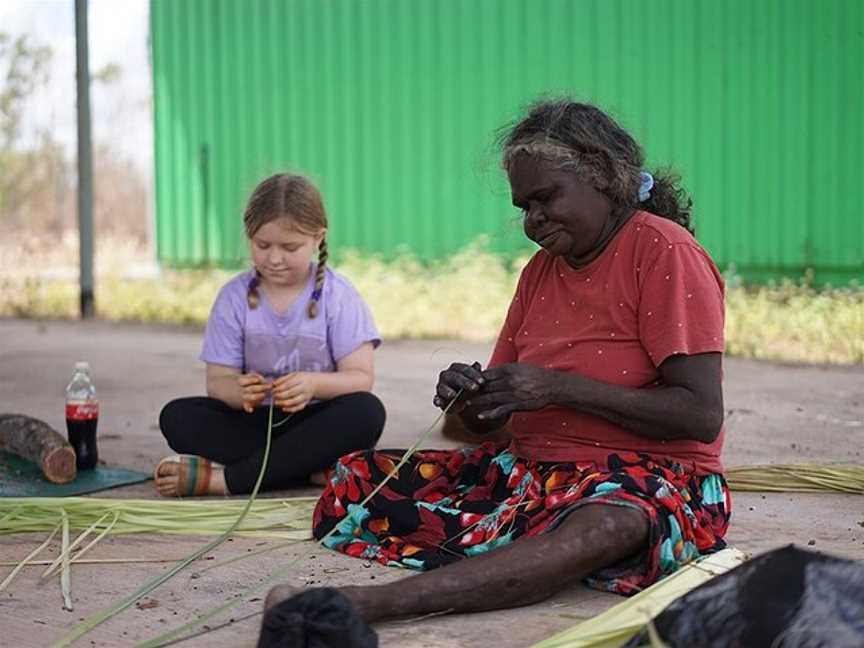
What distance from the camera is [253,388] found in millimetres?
3867

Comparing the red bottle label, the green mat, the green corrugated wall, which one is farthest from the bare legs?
the green corrugated wall

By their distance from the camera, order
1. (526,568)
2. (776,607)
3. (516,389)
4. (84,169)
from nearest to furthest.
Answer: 1. (776,607)
2. (526,568)
3. (516,389)
4. (84,169)

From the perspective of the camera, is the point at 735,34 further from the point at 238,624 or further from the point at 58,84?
the point at 58,84

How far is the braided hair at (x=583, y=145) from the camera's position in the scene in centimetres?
293

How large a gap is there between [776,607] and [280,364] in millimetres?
2379

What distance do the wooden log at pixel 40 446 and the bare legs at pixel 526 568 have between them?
79.7 inches

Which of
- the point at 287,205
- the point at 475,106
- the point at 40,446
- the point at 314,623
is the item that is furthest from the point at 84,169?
the point at 314,623

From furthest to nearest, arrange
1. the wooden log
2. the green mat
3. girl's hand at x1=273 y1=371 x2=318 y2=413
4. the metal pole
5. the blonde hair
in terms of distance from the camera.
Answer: the metal pole
the wooden log
the green mat
the blonde hair
girl's hand at x1=273 y1=371 x2=318 y2=413

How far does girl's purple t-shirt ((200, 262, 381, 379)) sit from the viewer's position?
416 centimetres

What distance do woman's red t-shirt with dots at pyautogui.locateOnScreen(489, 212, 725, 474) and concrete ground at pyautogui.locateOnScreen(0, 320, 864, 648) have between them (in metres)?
0.37

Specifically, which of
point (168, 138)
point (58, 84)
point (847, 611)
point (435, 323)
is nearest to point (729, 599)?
point (847, 611)

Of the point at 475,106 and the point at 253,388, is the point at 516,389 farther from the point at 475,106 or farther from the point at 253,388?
the point at 475,106

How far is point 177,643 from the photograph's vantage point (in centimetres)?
257

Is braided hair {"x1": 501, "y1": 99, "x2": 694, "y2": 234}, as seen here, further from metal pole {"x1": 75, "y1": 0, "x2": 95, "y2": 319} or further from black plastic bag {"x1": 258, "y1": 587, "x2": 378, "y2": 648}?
metal pole {"x1": 75, "y1": 0, "x2": 95, "y2": 319}
